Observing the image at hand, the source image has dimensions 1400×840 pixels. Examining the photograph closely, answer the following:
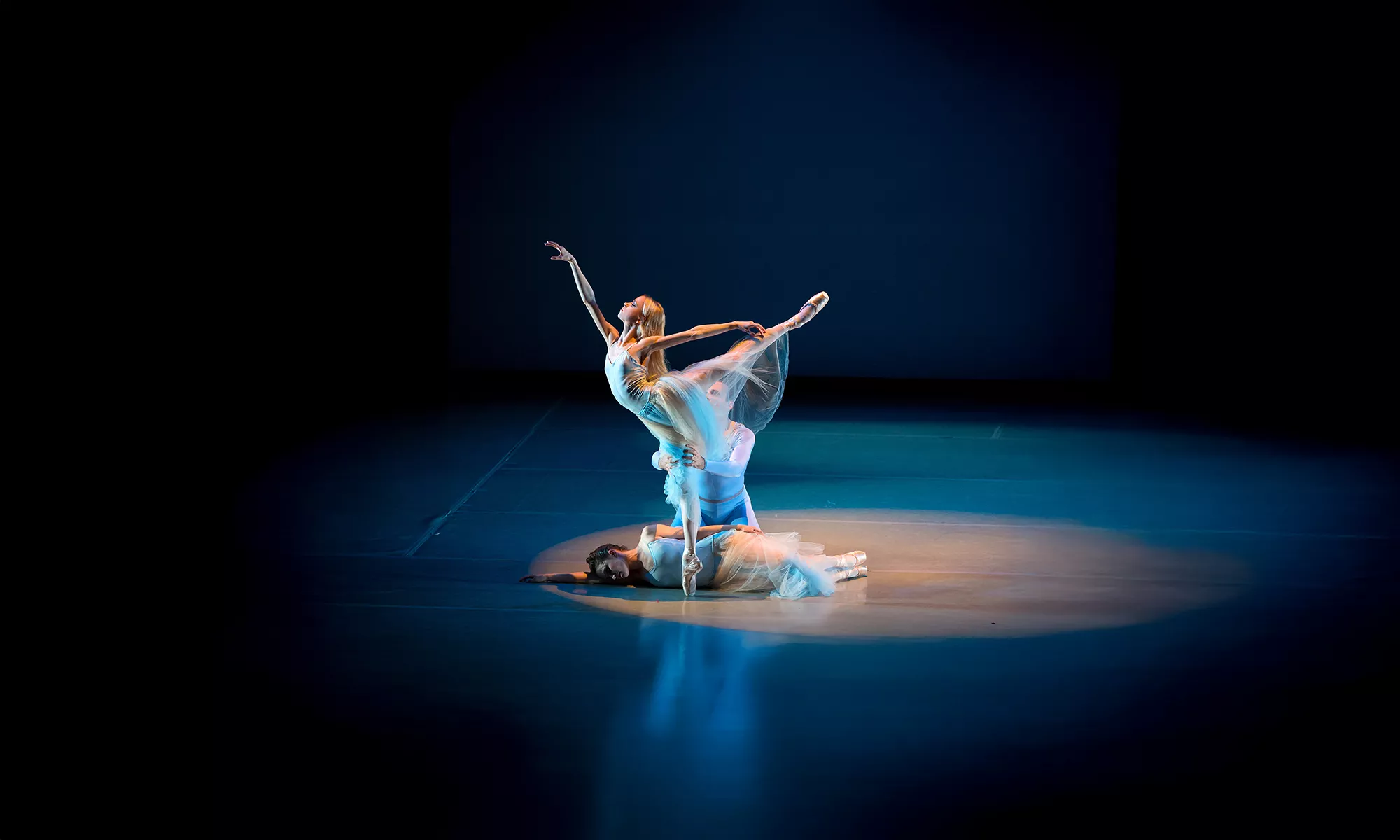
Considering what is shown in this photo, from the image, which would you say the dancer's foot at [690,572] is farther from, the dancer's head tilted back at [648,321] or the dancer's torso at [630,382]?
the dancer's head tilted back at [648,321]

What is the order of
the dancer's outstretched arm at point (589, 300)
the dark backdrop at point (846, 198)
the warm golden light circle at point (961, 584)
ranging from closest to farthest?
the warm golden light circle at point (961, 584) < the dancer's outstretched arm at point (589, 300) < the dark backdrop at point (846, 198)

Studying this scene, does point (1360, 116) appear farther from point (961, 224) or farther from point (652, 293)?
point (652, 293)

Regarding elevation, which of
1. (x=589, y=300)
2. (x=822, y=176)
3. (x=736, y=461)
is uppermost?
(x=822, y=176)

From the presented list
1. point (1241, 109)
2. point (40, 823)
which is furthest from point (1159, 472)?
point (40, 823)

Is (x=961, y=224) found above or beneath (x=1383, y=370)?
above

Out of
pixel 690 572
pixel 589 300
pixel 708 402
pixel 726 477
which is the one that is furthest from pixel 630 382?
pixel 690 572

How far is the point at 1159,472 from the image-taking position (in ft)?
26.6

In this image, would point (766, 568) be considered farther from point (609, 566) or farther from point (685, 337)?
point (685, 337)

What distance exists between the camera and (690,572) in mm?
5746

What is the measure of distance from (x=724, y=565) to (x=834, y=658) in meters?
0.88

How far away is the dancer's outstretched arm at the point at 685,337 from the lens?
18.5 feet

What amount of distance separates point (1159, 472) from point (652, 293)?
4758 millimetres

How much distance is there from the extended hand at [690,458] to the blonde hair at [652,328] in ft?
1.02

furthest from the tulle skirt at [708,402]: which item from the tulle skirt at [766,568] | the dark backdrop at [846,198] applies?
the dark backdrop at [846,198]
